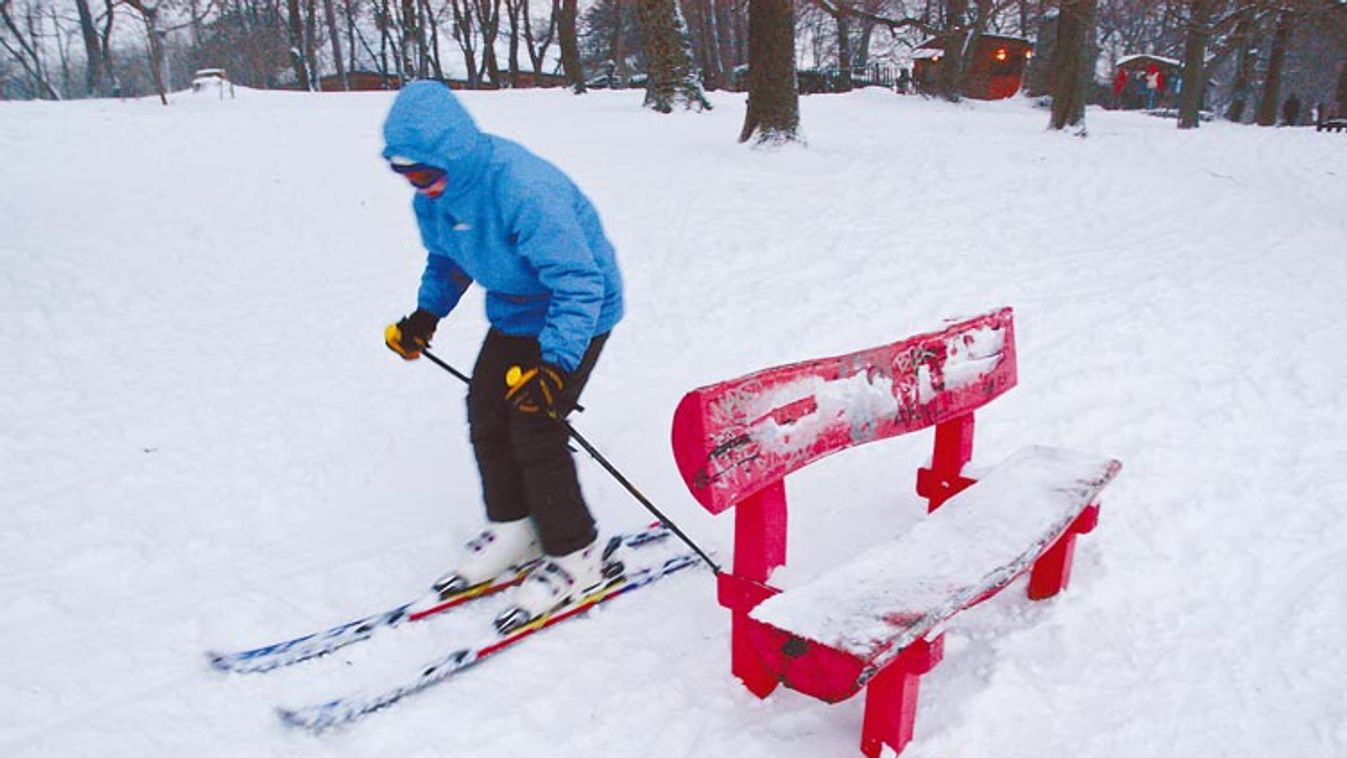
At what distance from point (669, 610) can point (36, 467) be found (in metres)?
3.46

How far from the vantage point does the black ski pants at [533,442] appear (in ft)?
10.00

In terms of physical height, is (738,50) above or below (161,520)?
above

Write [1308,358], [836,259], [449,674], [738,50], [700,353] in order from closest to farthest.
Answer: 1. [449,674]
2. [1308,358]
3. [700,353]
4. [836,259]
5. [738,50]

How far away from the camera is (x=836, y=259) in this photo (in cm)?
759

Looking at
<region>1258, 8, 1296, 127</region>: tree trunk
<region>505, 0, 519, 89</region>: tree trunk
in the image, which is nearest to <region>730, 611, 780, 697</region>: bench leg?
<region>1258, 8, 1296, 127</region>: tree trunk

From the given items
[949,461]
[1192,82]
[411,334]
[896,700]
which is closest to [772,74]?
[949,461]

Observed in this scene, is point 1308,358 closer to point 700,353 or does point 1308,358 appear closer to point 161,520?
point 700,353

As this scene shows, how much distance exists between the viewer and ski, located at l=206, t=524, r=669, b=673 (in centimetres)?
293

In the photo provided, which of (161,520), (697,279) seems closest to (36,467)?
(161,520)

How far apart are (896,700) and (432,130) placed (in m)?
2.15

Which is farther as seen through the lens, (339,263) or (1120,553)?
(339,263)

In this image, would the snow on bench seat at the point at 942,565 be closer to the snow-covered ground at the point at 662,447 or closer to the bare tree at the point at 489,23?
the snow-covered ground at the point at 662,447

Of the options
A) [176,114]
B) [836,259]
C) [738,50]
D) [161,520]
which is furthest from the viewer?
[738,50]

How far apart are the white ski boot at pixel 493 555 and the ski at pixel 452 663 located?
31 centimetres
